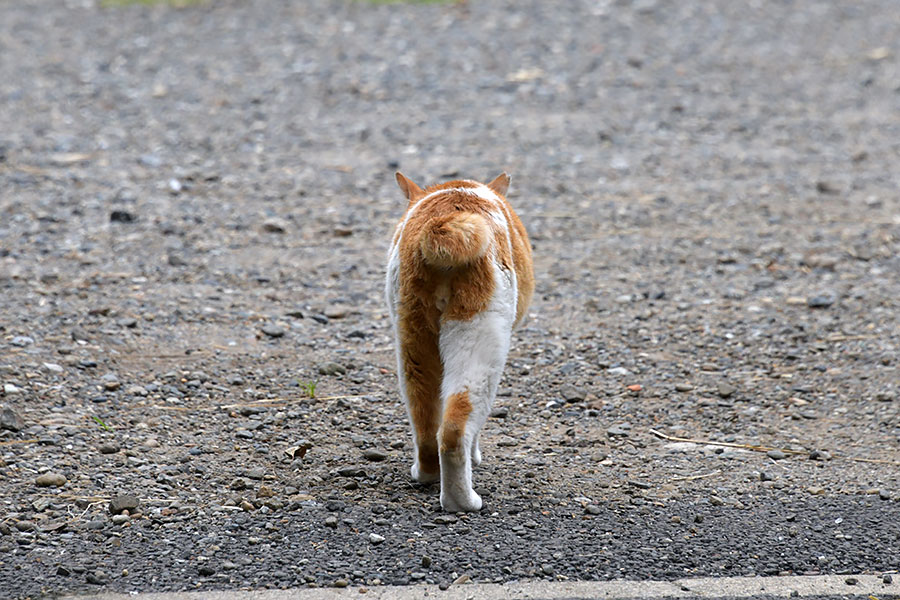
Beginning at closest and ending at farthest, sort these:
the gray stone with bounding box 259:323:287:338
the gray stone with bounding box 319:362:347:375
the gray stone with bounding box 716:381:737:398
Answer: the gray stone with bounding box 716:381:737:398, the gray stone with bounding box 319:362:347:375, the gray stone with bounding box 259:323:287:338

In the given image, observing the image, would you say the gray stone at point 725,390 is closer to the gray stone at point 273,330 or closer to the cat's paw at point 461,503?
the cat's paw at point 461,503

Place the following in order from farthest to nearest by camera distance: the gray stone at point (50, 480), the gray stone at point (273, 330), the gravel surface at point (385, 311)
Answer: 1. the gray stone at point (273, 330)
2. the gray stone at point (50, 480)
3. the gravel surface at point (385, 311)

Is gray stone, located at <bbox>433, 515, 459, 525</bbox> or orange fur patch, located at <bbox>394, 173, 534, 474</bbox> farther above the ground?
orange fur patch, located at <bbox>394, 173, 534, 474</bbox>

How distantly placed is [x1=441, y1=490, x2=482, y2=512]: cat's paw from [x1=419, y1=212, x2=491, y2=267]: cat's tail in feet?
3.19

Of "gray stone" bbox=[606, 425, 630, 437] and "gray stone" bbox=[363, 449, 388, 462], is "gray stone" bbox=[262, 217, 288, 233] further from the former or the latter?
"gray stone" bbox=[606, 425, 630, 437]

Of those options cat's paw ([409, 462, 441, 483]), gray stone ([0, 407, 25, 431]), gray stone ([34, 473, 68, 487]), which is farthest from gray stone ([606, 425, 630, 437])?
gray stone ([0, 407, 25, 431])

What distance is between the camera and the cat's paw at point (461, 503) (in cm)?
438

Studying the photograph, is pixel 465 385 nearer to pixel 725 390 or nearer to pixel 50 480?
pixel 50 480

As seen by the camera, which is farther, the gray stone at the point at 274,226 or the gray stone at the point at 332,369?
the gray stone at the point at 274,226

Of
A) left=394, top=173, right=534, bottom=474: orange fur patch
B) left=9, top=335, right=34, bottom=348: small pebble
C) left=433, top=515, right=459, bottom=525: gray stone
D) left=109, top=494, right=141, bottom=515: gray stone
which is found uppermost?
left=394, top=173, right=534, bottom=474: orange fur patch

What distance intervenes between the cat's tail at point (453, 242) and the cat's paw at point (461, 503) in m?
0.97

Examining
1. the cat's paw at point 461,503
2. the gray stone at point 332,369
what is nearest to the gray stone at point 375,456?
the cat's paw at point 461,503

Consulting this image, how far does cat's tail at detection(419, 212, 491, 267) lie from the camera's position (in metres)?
4.20

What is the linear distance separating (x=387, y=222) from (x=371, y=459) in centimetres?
395
